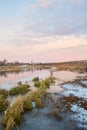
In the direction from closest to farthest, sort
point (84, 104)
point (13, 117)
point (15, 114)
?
1. point (13, 117)
2. point (15, 114)
3. point (84, 104)

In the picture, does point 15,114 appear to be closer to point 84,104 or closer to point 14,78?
point 84,104

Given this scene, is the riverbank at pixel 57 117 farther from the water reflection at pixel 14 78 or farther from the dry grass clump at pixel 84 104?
the water reflection at pixel 14 78

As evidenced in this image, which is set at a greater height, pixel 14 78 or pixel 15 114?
pixel 15 114

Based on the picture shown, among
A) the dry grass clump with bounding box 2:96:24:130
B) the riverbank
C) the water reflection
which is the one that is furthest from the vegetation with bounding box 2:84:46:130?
→ the water reflection

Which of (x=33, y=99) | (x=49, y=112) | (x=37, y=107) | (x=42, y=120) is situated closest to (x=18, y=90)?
(x=33, y=99)

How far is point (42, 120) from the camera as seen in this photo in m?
14.6

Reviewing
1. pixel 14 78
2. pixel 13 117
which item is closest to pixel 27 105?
pixel 13 117

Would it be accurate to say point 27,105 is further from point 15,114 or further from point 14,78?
point 14,78

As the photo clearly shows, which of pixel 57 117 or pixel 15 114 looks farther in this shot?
pixel 57 117

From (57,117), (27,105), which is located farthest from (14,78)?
(57,117)

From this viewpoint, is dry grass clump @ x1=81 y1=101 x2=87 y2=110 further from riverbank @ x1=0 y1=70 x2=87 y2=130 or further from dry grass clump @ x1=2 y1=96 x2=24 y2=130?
dry grass clump @ x1=2 y1=96 x2=24 y2=130

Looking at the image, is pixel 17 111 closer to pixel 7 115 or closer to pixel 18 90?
pixel 7 115

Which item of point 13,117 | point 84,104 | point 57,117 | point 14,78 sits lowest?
point 14,78

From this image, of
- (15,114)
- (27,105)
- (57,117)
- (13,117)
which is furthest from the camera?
(27,105)
